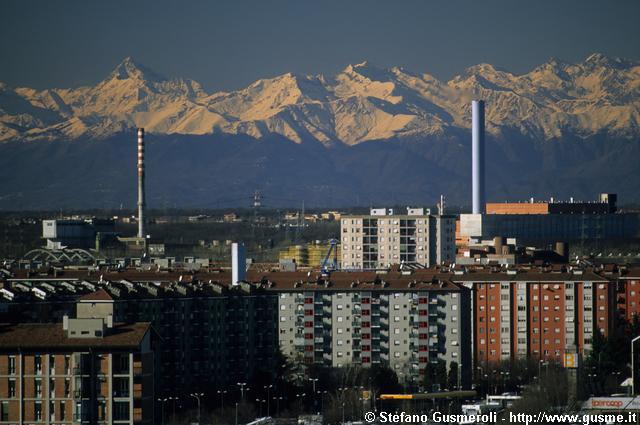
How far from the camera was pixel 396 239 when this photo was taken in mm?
83500

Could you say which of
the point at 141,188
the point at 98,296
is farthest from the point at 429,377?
the point at 141,188

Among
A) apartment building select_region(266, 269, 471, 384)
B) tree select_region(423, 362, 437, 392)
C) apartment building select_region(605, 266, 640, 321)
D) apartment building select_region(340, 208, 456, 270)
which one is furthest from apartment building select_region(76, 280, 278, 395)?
apartment building select_region(340, 208, 456, 270)

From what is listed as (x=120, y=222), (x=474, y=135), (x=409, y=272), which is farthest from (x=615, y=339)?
(x=120, y=222)

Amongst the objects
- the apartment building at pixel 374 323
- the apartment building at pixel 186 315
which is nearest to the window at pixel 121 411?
the apartment building at pixel 186 315

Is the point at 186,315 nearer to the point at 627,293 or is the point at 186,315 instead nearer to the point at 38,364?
the point at 38,364

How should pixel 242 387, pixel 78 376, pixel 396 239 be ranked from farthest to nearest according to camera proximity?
pixel 396 239 → pixel 242 387 → pixel 78 376

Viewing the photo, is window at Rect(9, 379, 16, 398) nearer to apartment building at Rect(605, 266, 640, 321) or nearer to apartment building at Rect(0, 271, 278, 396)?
apartment building at Rect(0, 271, 278, 396)

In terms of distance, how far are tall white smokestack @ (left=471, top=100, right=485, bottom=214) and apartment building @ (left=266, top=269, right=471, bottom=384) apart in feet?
201

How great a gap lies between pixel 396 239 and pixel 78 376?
54.5m

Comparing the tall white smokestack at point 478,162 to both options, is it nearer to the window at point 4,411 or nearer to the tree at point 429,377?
the tree at point 429,377

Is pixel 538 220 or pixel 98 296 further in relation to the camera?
pixel 538 220

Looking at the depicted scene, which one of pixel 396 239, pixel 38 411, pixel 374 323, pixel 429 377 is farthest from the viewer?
pixel 396 239

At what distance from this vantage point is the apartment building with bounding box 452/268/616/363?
2023 inches

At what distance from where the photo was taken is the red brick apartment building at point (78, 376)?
29.2m
